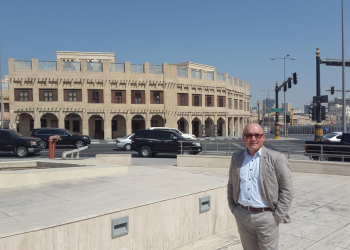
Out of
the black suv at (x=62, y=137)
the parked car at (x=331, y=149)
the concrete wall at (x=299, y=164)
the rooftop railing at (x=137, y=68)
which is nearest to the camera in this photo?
the concrete wall at (x=299, y=164)

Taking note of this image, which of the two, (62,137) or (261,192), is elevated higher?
(261,192)

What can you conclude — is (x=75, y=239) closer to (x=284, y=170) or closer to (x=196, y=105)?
(x=284, y=170)

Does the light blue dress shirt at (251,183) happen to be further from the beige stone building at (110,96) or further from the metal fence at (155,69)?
the metal fence at (155,69)

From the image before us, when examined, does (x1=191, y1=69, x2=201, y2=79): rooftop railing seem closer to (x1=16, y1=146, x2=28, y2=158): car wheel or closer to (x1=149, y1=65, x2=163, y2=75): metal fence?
(x1=149, y1=65, x2=163, y2=75): metal fence

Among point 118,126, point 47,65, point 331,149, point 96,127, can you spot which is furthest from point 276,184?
point 96,127

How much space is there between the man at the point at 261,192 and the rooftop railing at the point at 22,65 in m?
42.6

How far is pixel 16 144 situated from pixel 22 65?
78.7 ft

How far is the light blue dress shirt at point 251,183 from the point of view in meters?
3.58

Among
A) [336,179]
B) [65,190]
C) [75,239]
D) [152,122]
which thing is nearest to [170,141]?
Result: [336,179]

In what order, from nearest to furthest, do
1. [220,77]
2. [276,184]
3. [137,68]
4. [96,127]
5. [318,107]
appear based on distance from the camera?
[276,184] < [318,107] < [137,68] < [96,127] < [220,77]

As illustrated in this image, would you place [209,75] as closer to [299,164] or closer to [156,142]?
[156,142]

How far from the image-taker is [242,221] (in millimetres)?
3676

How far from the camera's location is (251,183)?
363 centimetres

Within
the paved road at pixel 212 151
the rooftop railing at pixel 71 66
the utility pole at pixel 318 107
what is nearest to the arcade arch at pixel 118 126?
the rooftop railing at pixel 71 66
